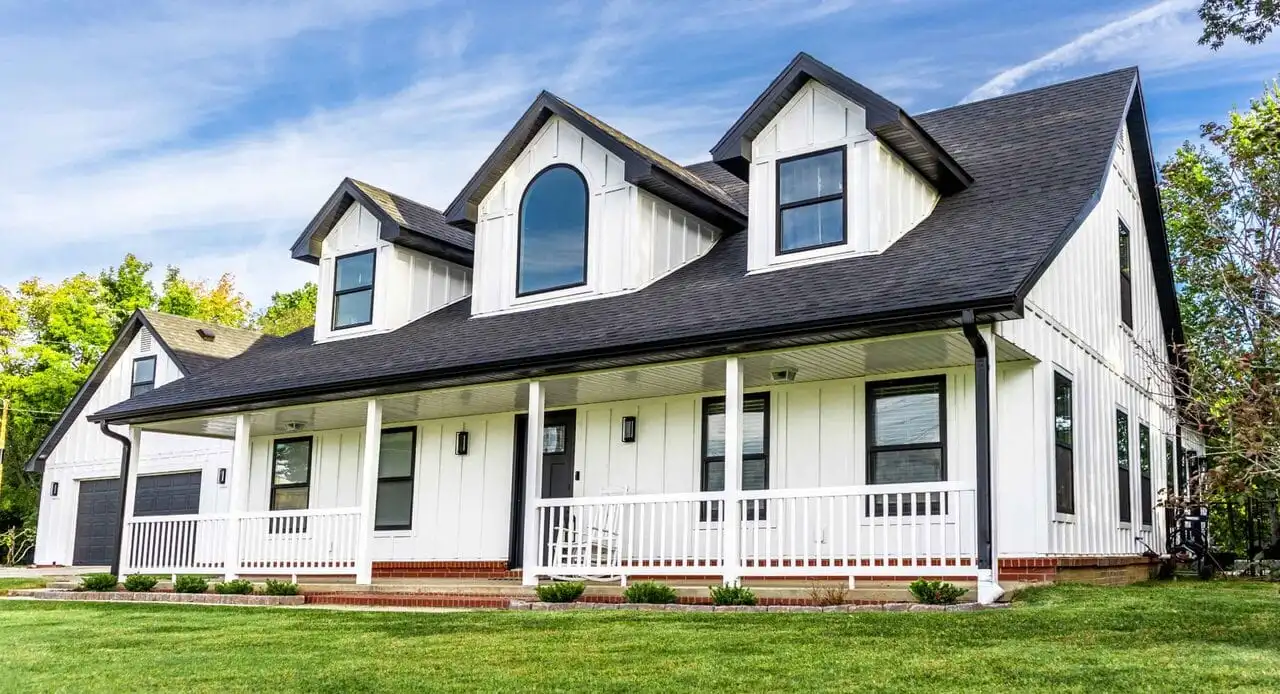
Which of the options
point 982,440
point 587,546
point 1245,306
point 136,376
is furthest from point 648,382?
point 136,376

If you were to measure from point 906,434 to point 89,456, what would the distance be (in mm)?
19850

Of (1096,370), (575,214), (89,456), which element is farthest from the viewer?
(89,456)

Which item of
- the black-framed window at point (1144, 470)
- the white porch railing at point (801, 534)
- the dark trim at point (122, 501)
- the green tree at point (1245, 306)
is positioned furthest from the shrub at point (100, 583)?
the black-framed window at point (1144, 470)

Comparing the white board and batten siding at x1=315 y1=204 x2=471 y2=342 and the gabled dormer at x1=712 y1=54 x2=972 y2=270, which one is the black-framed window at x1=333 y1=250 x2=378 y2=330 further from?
the gabled dormer at x1=712 y1=54 x2=972 y2=270

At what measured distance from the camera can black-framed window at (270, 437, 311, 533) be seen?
→ 17016mm

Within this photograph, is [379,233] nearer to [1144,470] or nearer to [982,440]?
[982,440]

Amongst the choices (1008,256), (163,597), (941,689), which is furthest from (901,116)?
(163,597)

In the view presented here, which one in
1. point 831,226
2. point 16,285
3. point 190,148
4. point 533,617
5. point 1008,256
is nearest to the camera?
point 533,617

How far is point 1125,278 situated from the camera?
1487cm

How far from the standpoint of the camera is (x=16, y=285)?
3544 cm

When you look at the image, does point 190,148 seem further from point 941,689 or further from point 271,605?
point 941,689

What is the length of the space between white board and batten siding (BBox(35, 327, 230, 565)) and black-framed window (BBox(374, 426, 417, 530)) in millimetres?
9018

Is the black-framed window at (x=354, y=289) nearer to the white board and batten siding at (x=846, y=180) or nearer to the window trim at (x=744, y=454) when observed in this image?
the window trim at (x=744, y=454)

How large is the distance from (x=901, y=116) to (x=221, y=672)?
8427 mm
